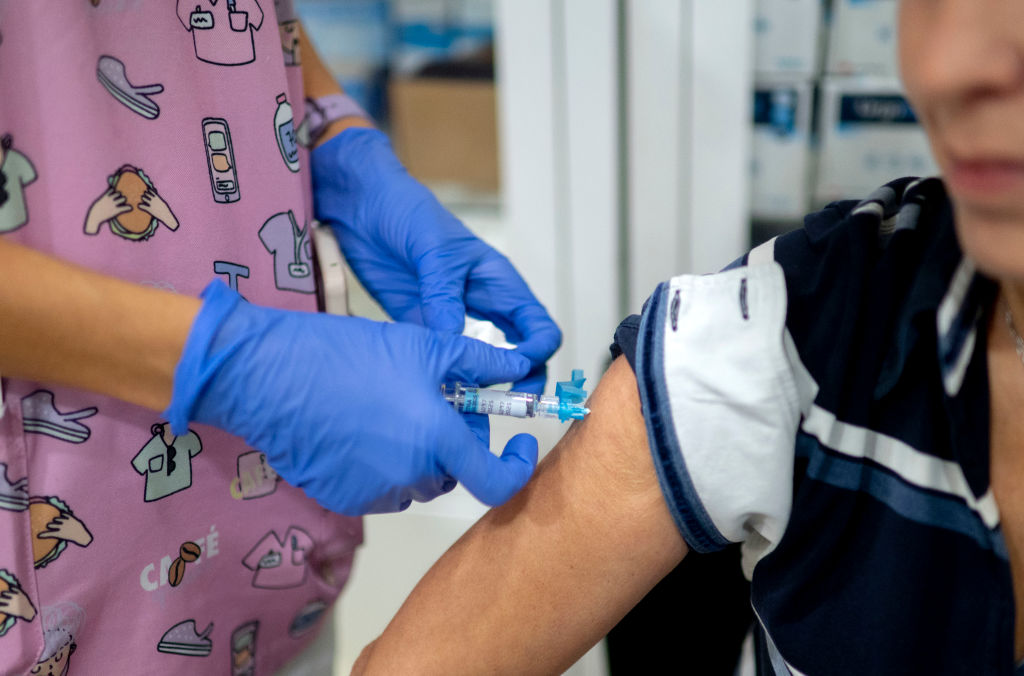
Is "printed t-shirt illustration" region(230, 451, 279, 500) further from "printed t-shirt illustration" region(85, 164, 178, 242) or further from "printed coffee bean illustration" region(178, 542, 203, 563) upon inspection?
"printed t-shirt illustration" region(85, 164, 178, 242)

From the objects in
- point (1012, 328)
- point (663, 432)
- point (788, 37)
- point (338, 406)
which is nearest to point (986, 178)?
point (1012, 328)

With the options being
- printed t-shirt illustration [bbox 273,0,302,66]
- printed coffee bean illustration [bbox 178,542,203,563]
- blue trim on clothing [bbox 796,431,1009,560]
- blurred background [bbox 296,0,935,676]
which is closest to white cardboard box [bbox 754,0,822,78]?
blurred background [bbox 296,0,935,676]

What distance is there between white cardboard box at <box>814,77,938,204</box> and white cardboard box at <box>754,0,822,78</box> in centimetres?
6

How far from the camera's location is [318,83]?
3.58 ft

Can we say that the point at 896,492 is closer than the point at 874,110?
Yes

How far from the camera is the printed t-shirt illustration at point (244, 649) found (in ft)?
2.98

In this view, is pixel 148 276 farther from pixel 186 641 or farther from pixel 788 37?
pixel 788 37

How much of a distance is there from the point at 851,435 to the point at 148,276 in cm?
63

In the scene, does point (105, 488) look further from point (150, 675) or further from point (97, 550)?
point (150, 675)

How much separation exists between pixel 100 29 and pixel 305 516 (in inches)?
20.5

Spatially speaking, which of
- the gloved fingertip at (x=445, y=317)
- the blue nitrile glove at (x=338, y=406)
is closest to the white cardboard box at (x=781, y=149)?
the gloved fingertip at (x=445, y=317)

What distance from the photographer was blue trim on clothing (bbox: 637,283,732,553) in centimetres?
72

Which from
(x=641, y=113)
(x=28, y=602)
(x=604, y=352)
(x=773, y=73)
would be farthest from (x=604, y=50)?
(x=28, y=602)

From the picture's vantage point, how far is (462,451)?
778mm
